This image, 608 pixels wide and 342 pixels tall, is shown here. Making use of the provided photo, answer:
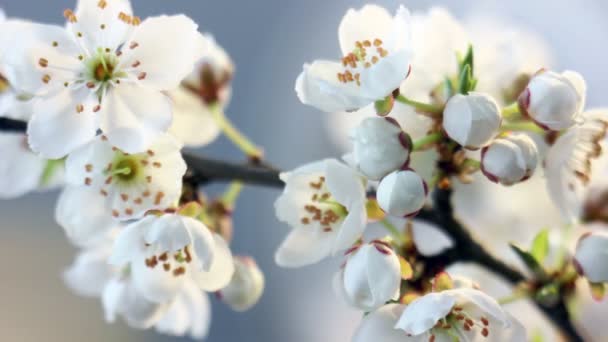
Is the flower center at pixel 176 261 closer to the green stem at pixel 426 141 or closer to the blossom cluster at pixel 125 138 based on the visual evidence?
the blossom cluster at pixel 125 138

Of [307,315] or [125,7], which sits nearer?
[125,7]

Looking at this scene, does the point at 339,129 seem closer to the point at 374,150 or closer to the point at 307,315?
the point at 374,150

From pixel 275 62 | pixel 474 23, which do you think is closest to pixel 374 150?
pixel 474 23

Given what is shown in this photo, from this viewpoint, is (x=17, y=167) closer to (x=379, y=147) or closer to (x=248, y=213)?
(x=379, y=147)

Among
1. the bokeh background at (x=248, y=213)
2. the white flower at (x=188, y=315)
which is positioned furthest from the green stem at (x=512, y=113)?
the bokeh background at (x=248, y=213)

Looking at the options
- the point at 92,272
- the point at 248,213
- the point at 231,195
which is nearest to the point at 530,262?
the point at 231,195
